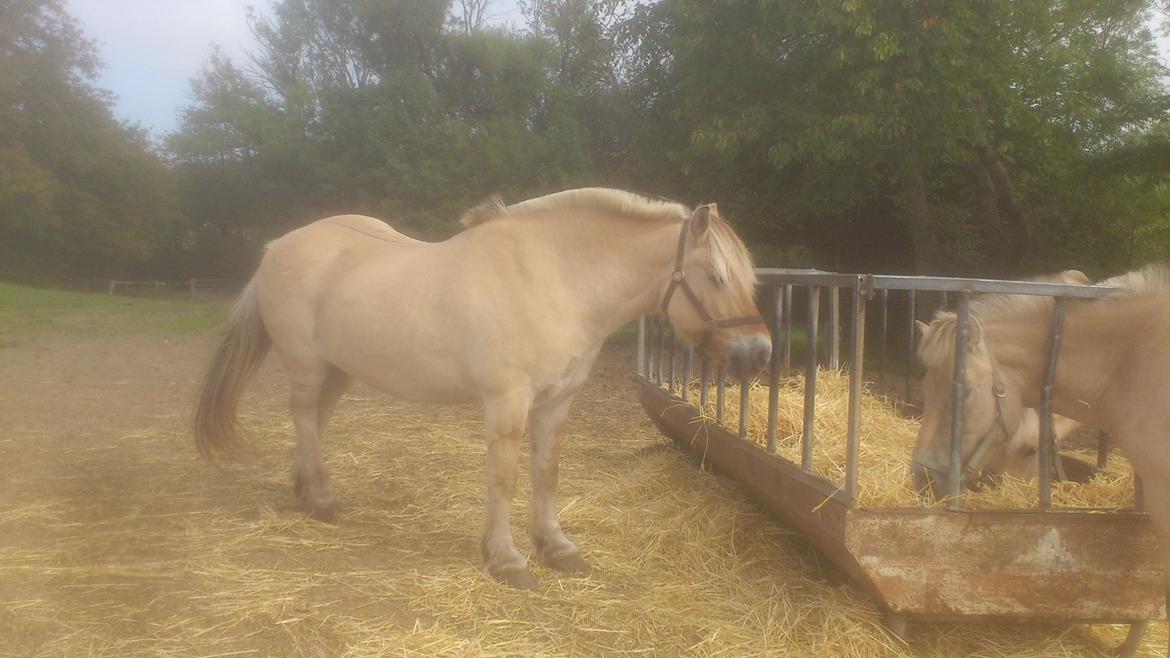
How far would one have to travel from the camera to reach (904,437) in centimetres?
395

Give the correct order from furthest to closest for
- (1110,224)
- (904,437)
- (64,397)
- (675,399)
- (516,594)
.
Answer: (1110,224), (64,397), (675,399), (904,437), (516,594)

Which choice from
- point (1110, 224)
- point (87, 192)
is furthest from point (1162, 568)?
point (87, 192)

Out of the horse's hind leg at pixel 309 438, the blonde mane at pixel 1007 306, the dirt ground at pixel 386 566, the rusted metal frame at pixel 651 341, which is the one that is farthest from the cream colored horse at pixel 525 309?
the rusted metal frame at pixel 651 341

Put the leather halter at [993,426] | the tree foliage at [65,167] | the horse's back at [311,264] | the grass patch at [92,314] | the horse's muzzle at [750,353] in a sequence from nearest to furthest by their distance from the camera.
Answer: the leather halter at [993,426]
the horse's muzzle at [750,353]
the horse's back at [311,264]
the tree foliage at [65,167]
the grass patch at [92,314]

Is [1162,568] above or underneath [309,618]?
above

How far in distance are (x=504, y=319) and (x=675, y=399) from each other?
1.75 m

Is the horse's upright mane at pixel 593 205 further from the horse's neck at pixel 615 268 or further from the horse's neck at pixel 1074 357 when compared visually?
the horse's neck at pixel 1074 357

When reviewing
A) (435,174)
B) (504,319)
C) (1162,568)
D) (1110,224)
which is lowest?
(1162,568)

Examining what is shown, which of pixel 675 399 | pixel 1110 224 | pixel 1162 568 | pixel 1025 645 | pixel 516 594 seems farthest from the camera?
pixel 1110 224

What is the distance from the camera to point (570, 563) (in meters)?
3.49

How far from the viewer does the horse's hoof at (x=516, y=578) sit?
129 inches

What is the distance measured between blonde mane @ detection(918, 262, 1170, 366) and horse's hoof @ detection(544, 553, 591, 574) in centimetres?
188

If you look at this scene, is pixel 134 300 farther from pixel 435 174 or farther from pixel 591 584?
pixel 591 584

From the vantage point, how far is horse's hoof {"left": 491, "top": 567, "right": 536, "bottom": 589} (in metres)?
3.27
